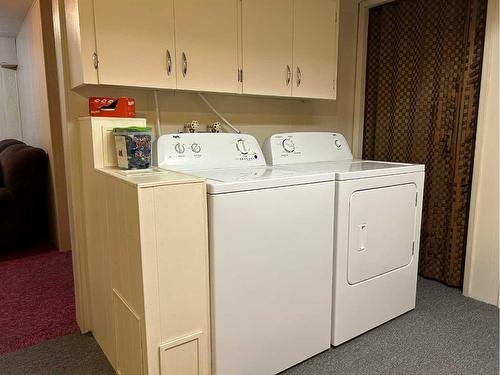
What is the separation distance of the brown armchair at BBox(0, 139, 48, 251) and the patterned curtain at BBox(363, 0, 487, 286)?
2.93m

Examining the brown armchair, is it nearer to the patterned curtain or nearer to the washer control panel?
the washer control panel

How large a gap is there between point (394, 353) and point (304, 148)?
1.25 meters

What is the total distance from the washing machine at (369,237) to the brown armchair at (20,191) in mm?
2277

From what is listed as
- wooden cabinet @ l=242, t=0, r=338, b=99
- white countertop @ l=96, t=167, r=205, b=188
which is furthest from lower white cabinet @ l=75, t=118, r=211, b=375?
wooden cabinet @ l=242, t=0, r=338, b=99

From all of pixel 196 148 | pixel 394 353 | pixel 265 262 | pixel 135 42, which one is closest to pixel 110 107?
pixel 135 42

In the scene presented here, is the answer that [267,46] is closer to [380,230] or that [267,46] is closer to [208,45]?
[208,45]

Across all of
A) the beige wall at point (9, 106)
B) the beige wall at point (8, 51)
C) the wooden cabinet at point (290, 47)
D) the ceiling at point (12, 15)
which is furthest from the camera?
the beige wall at point (9, 106)

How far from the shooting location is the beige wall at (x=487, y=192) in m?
2.13

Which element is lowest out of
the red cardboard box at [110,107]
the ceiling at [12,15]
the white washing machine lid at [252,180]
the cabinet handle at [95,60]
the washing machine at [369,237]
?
the washing machine at [369,237]

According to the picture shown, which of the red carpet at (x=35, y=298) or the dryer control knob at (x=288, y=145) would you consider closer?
the red carpet at (x=35, y=298)

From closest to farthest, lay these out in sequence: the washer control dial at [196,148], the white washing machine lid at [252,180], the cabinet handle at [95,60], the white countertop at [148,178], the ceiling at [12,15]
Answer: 1. the white countertop at [148,178]
2. the white washing machine lid at [252,180]
3. the cabinet handle at [95,60]
4. the washer control dial at [196,148]
5. the ceiling at [12,15]

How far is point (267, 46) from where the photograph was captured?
212 cm

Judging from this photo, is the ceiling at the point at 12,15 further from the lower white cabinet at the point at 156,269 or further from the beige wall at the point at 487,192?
the beige wall at the point at 487,192

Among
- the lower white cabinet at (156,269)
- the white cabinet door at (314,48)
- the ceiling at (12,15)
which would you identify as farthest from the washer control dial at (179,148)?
the ceiling at (12,15)
